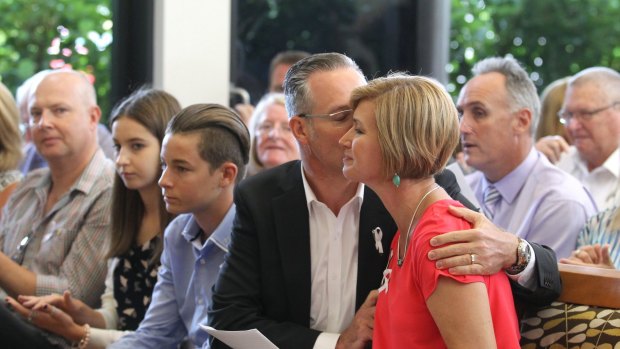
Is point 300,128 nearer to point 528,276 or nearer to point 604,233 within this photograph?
point 528,276

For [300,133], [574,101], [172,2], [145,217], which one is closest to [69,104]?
[145,217]

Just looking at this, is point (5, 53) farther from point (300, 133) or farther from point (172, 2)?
point (300, 133)

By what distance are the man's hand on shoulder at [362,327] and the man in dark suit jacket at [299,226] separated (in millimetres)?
78

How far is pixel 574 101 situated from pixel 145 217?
74.1 inches

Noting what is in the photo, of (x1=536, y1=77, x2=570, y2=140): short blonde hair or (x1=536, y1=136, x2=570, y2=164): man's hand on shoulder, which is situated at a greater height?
(x1=536, y1=77, x2=570, y2=140): short blonde hair

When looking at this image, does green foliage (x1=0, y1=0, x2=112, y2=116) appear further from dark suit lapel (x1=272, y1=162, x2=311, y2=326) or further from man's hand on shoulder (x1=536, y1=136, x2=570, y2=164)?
dark suit lapel (x1=272, y1=162, x2=311, y2=326)

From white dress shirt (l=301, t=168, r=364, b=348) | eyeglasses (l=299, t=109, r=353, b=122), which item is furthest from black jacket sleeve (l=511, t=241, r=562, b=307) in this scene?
eyeglasses (l=299, t=109, r=353, b=122)

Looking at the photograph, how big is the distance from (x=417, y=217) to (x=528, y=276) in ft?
0.92

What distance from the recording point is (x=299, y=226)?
2.38m

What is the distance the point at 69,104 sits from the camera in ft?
12.5

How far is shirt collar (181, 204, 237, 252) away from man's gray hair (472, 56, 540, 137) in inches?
49.2

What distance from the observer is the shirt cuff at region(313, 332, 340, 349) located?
7.42ft

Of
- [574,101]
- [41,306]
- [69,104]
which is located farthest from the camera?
[574,101]

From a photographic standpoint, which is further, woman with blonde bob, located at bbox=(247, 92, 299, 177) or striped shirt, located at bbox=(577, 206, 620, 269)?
woman with blonde bob, located at bbox=(247, 92, 299, 177)
